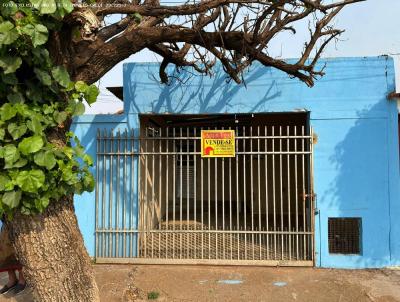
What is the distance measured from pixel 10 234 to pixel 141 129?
154 inches

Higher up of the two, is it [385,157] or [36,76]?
[36,76]

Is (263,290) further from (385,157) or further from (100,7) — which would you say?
(100,7)

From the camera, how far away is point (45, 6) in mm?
2297

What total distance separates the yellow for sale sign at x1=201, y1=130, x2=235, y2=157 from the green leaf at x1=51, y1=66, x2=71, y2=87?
11.2ft

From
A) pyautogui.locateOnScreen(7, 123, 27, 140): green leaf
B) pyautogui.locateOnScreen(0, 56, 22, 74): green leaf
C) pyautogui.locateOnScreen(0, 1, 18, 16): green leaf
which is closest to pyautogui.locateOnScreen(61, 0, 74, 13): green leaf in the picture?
pyautogui.locateOnScreen(0, 1, 18, 16): green leaf

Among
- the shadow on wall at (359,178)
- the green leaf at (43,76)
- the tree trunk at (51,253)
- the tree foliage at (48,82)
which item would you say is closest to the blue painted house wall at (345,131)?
the shadow on wall at (359,178)

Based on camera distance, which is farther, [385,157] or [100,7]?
[385,157]

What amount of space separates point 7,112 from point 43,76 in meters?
0.34

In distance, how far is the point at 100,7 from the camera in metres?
3.35

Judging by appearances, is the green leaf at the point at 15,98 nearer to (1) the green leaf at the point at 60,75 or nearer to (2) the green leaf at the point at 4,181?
(1) the green leaf at the point at 60,75

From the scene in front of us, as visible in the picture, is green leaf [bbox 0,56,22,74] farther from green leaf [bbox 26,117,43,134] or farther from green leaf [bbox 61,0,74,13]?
green leaf [bbox 61,0,74,13]

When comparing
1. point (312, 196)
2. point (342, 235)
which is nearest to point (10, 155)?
point (312, 196)

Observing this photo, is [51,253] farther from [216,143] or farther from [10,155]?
[216,143]

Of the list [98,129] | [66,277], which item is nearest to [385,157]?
[98,129]
